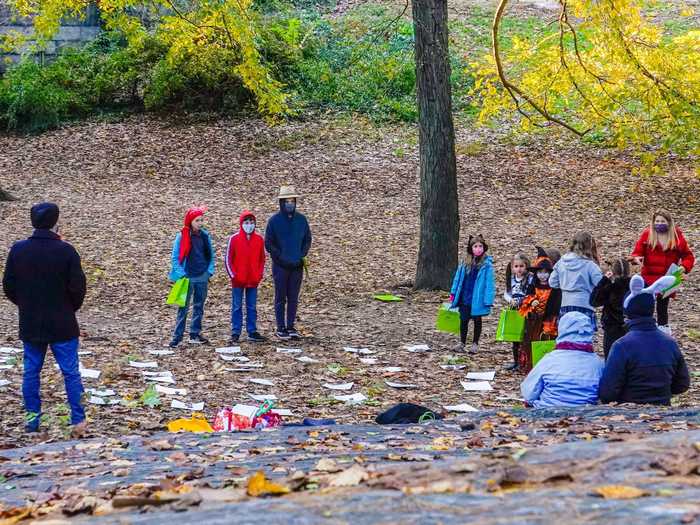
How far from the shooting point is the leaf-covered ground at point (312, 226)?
31.4ft

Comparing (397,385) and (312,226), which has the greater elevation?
(312,226)

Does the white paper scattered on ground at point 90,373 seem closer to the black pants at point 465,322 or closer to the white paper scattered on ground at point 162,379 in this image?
the white paper scattered on ground at point 162,379

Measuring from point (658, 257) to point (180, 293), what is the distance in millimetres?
5289

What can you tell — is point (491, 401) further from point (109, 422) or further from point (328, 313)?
point (328, 313)

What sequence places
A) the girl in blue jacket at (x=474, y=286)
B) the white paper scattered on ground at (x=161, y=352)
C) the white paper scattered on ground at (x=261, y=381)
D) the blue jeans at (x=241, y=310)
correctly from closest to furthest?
the white paper scattered on ground at (x=261, y=381), the white paper scattered on ground at (x=161, y=352), the girl in blue jacket at (x=474, y=286), the blue jeans at (x=241, y=310)

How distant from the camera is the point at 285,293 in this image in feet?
39.2

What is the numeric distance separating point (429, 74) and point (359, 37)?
16074mm

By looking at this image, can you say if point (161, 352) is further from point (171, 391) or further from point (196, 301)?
point (171, 391)

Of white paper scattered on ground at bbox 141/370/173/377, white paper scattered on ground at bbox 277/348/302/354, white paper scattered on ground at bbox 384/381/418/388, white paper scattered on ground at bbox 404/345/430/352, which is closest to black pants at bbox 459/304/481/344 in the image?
white paper scattered on ground at bbox 404/345/430/352

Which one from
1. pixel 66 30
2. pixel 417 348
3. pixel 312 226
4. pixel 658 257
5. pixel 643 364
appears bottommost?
pixel 417 348

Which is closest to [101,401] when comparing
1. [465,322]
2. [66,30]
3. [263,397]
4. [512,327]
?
[263,397]

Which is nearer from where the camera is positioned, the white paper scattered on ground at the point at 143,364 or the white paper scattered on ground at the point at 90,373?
the white paper scattered on ground at the point at 90,373

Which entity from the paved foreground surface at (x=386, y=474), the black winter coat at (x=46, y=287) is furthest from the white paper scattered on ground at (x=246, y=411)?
the black winter coat at (x=46, y=287)

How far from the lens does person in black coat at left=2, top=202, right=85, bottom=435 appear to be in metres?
7.87
